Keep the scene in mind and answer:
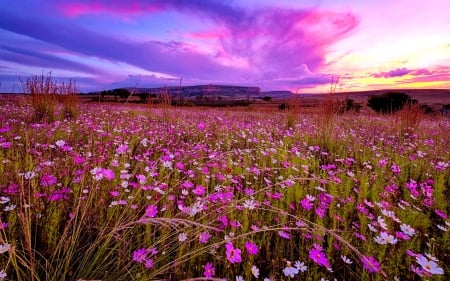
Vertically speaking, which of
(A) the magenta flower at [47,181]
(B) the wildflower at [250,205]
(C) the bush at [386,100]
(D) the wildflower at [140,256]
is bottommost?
(D) the wildflower at [140,256]

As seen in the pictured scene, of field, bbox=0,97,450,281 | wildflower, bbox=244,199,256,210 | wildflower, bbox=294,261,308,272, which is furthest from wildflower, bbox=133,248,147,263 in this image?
wildflower, bbox=294,261,308,272

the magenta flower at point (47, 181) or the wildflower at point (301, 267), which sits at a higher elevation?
the magenta flower at point (47, 181)

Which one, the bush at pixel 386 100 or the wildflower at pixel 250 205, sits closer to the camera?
the wildflower at pixel 250 205

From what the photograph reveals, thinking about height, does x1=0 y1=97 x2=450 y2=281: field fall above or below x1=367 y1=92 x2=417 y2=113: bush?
below

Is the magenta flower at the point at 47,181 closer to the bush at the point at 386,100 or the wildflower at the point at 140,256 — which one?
the wildflower at the point at 140,256

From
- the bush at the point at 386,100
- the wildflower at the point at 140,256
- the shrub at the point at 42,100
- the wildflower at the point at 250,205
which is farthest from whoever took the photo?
the bush at the point at 386,100

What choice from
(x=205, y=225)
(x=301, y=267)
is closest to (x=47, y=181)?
(x=205, y=225)

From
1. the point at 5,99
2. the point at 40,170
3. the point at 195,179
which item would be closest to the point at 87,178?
the point at 40,170

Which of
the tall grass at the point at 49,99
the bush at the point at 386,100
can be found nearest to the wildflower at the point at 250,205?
the tall grass at the point at 49,99

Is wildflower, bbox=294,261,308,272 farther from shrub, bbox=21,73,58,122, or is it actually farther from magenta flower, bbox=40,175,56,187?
shrub, bbox=21,73,58,122

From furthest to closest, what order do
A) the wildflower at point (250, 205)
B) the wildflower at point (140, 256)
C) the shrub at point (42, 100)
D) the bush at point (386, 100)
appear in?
the bush at point (386, 100) < the shrub at point (42, 100) < the wildflower at point (250, 205) < the wildflower at point (140, 256)

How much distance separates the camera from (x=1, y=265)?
172 centimetres

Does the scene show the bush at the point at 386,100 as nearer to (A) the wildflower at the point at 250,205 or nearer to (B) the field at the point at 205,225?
(B) the field at the point at 205,225

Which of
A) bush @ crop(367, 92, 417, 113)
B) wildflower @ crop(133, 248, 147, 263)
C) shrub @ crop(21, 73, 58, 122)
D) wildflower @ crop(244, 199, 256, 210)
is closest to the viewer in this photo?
wildflower @ crop(133, 248, 147, 263)
